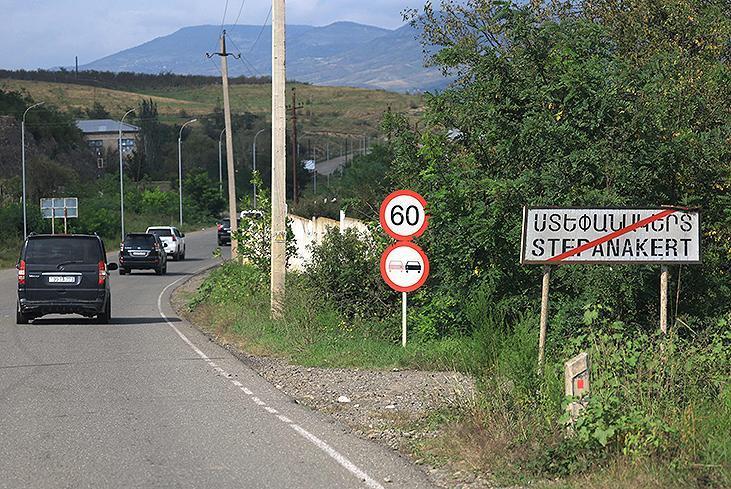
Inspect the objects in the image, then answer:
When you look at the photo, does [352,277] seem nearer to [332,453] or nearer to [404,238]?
[404,238]

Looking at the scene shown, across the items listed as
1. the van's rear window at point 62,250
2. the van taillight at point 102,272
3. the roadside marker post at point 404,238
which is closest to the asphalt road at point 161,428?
the roadside marker post at point 404,238

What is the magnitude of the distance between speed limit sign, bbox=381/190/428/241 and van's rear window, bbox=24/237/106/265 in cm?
1050

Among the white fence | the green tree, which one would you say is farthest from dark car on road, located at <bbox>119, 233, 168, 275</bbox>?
the green tree

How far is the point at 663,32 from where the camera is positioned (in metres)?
24.1

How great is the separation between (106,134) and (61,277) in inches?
5011

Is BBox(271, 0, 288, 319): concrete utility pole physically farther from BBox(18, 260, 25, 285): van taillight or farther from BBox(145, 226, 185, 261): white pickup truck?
BBox(145, 226, 185, 261): white pickup truck

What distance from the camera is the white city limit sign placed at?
36.8 feet

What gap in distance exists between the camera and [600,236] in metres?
11.3

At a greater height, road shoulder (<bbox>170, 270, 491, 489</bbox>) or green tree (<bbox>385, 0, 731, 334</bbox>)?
green tree (<bbox>385, 0, 731, 334</bbox>)

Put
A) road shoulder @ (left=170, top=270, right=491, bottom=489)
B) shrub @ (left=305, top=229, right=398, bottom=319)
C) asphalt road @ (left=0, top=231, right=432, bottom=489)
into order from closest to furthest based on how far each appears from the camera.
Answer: asphalt road @ (left=0, top=231, right=432, bottom=489) → road shoulder @ (left=170, top=270, right=491, bottom=489) → shrub @ (left=305, top=229, right=398, bottom=319)

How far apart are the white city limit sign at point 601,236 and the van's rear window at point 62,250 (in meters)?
15.6

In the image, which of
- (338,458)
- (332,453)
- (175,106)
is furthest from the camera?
(175,106)

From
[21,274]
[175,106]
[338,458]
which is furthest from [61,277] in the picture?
[175,106]

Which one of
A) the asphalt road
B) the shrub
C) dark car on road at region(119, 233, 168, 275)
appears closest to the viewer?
the asphalt road
